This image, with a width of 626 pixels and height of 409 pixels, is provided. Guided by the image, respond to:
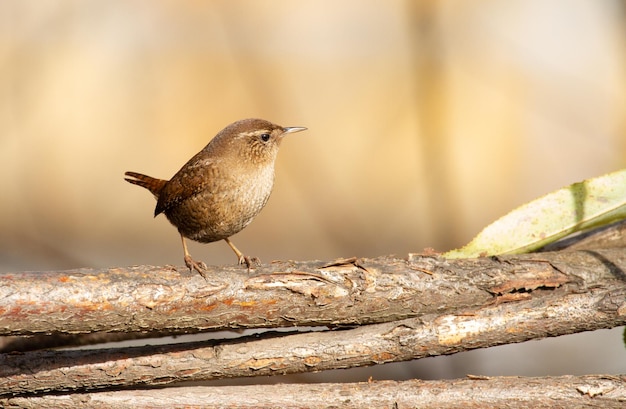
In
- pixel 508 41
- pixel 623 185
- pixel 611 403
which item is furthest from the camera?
pixel 508 41

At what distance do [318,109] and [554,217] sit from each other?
7.84 ft

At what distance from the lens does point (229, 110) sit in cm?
431

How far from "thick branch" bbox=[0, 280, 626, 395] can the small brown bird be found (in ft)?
2.06

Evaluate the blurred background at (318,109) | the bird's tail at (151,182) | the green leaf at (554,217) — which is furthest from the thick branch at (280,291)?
the blurred background at (318,109)

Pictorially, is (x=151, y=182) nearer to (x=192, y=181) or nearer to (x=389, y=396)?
(x=192, y=181)

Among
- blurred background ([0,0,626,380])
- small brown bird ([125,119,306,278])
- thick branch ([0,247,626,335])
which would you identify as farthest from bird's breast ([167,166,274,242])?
blurred background ([0,0,626,380])

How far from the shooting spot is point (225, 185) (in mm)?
2410

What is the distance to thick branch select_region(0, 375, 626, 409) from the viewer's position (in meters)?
1.68

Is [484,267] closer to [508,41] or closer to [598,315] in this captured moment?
[598,315]

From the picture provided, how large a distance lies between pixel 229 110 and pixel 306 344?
2710 millimetres

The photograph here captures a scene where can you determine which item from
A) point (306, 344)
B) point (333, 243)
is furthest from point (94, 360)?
point (333, 243)

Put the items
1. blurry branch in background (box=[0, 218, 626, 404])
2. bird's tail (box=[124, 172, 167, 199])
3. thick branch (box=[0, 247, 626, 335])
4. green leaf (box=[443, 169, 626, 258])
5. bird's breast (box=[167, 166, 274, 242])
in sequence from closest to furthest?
1. thick branch (box=[0, 247, 626, 335])
2. blurry branch in background (box=[0, 218, 626, 404])
3. green leaf (box=[443, 169, 626, 258])
4. bird's breast (box=[167, 166, 274, 242])
5. bird's tail (box=[124, 172, 167, 199])

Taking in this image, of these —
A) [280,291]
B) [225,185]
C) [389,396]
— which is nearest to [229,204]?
[225,185]

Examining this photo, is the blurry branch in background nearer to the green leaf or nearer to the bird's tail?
the green leaf
